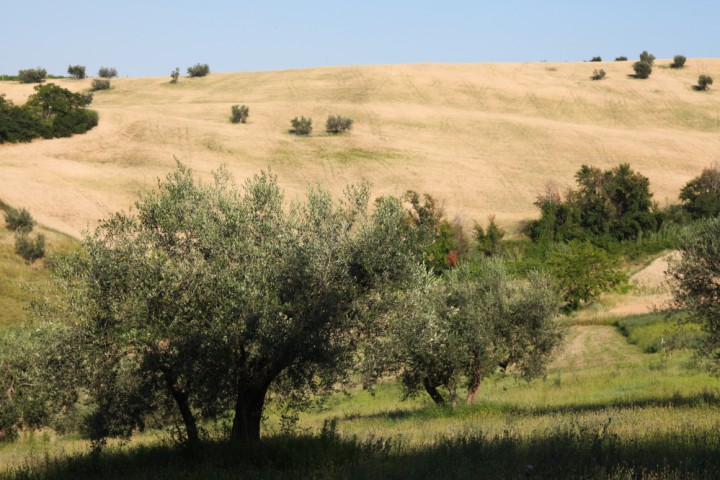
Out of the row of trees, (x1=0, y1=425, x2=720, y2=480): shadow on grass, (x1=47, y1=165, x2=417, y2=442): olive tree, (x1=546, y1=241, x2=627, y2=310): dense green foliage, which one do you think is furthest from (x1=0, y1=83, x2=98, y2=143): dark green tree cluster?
(x1=0, y1=425, x2=720, y2=480): shadow on grass

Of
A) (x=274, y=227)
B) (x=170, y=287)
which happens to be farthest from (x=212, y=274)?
(x=274, y=227)

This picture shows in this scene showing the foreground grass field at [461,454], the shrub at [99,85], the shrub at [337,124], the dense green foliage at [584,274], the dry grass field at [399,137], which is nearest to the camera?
the foreground grass field at [461,454]

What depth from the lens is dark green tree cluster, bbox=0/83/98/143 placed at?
100625 millimetres

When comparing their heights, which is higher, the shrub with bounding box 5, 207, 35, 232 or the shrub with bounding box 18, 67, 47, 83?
the shrub with bounding box 18, 67, 47, 83

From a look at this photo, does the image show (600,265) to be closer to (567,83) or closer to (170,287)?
(170,287)

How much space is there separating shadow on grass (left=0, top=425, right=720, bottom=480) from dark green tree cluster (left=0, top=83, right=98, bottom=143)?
304 ft

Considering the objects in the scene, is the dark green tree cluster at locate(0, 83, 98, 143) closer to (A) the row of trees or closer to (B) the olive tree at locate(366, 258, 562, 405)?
(B) the olive tree at locate(366, 258, 562, 405)

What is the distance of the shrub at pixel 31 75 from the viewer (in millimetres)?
148500

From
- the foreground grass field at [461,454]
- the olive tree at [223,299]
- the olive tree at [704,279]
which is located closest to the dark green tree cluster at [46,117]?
the foreground grass field at [461,454]

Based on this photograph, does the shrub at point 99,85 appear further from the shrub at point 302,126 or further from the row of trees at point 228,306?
the row of trees at point 228,306

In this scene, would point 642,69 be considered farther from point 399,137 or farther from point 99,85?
point 99,85

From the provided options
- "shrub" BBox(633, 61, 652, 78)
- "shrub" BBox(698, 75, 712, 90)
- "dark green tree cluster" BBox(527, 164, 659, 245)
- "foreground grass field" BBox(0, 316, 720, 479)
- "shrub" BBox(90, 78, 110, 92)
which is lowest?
"dark green tree cluster" BBox(527, 164, 659, 245)

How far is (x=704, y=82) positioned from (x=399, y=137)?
201 ft

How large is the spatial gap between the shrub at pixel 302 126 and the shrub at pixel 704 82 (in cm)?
7153
